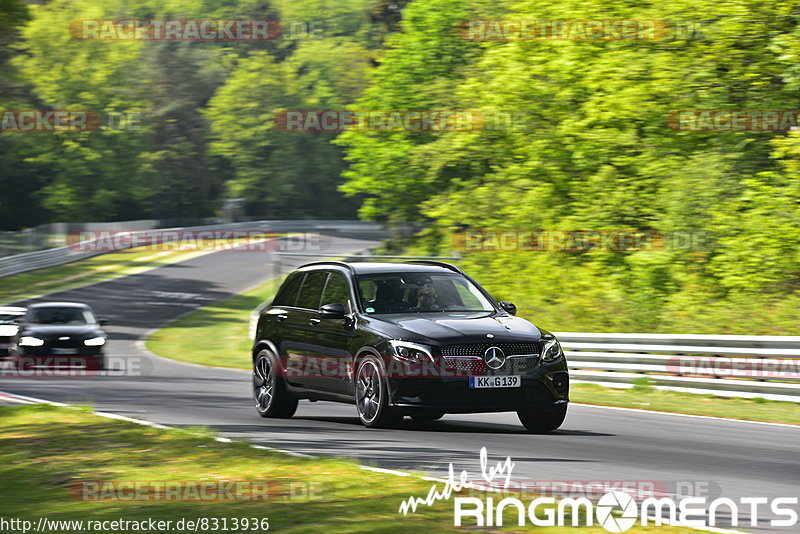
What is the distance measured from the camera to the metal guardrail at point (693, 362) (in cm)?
1664

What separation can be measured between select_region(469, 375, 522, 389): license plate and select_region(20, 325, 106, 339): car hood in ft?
42.9

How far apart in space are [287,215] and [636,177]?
74.4 meters

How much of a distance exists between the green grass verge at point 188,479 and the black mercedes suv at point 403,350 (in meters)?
1.78

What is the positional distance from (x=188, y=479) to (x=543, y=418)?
467 cm

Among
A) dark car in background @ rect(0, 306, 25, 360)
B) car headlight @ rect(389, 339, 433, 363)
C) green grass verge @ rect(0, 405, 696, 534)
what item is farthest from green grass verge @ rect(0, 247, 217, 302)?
car headlight @ rect(389, 339, 433, 363)

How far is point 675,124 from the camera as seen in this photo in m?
28.0

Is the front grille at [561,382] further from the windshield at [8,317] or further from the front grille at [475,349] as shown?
the windshield at [8,317]

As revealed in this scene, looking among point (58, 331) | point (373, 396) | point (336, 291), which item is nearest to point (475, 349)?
point (373, 396)

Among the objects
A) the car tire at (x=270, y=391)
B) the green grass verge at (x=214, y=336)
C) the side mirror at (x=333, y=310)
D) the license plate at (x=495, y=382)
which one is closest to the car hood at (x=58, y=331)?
the green grass verge at (x=214, y=336)

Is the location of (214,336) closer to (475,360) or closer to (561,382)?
(561,382)

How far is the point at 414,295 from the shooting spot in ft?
42.4

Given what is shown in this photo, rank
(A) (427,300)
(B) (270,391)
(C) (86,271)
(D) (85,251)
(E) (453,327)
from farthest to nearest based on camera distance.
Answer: (D) (85,251) < (C) (86,271) < (B) (270,391) < (A) (427,300) < (E) (453,327)

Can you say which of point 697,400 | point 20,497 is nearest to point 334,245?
point 697,400

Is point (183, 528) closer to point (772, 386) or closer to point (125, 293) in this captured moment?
point (772, 386)
